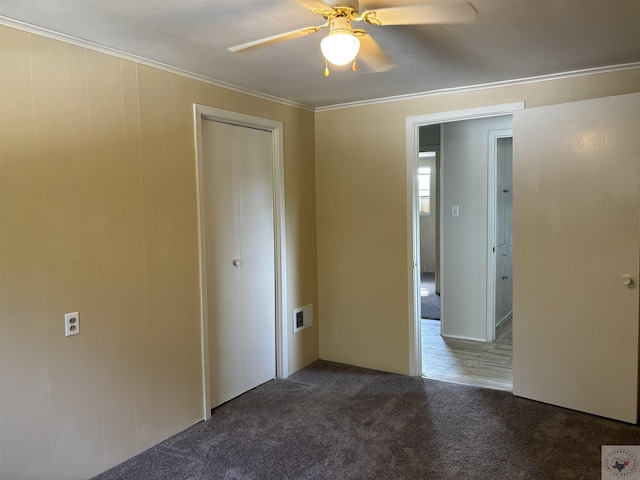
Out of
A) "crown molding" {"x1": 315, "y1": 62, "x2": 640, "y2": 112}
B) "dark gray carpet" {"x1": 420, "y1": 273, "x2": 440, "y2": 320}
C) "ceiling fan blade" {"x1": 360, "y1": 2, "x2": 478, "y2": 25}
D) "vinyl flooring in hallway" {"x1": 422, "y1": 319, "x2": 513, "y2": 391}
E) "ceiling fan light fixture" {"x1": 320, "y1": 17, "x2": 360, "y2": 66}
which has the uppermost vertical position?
"crown molding" {"x1": 315, "y1": 62, "x2": 640, "y2": 112}

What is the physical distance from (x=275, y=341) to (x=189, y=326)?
1.00m

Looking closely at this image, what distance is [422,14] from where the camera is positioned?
187cm

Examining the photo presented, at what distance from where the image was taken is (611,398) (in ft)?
9.86

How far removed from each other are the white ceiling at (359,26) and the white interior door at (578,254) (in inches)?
15.9

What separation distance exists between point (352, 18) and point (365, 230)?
2.31 metres

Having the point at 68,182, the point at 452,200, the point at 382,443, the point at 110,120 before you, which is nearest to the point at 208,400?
the point at 382,443

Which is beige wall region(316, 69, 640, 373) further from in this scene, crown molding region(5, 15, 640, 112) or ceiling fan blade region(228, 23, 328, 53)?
ceiling fan blade region(228, 23, 328, 53)

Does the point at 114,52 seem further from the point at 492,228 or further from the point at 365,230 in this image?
the point at 492,228

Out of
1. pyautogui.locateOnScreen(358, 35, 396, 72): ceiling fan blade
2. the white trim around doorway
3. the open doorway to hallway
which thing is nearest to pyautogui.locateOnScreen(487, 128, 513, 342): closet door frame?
the open doorway to hallway

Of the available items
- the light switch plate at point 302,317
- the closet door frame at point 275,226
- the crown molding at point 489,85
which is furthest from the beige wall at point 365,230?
the closet door frame at point 275,226

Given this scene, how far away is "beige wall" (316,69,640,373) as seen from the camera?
382cm

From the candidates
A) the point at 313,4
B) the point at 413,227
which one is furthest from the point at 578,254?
the point at 313,4

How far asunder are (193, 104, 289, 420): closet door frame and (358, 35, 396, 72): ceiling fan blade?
3.41 feet

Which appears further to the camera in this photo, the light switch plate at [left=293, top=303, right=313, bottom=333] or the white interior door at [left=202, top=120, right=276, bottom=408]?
the light switch plate at [left=293, top=303, right=313, bottom=333]
